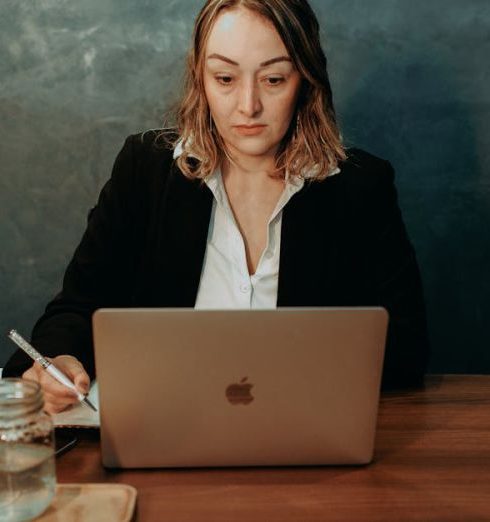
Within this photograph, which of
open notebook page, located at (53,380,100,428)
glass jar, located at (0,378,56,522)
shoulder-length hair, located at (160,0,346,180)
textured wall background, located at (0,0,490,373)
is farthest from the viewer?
textured wall background, located at (0,0,490,373)

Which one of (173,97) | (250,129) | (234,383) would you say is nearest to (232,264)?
(250,129)

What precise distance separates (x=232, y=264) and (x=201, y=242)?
8 cm

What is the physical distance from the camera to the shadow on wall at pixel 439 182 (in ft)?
6.64

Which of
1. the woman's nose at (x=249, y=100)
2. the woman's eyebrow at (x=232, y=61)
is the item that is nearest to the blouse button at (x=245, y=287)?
the woman's nose at (x=249, y=100)

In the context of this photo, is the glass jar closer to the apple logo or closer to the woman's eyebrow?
the apple logo

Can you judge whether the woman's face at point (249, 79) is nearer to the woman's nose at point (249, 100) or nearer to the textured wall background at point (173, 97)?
the woman's nose at point (249, 100)

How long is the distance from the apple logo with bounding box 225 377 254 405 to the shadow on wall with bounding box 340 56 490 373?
1239 mm

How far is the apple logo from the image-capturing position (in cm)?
97

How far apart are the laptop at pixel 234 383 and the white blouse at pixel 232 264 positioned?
716mm

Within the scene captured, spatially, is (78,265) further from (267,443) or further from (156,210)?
(267,443)

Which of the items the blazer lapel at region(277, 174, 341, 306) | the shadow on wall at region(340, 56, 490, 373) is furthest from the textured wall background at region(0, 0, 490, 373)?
the blazer lapel at region(277, 174, 341, 306)

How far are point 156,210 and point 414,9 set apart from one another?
83 cm

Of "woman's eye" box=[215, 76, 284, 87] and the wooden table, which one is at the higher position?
"woman's eye" box=[215, 76, 284, 87]

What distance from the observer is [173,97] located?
6.72 ft
